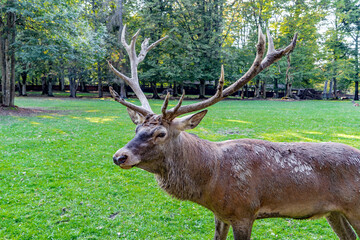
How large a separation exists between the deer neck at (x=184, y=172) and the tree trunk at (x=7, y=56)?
17.9 metres

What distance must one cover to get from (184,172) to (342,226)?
7.92 feet

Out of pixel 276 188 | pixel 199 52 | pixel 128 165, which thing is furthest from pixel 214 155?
pixel 199 52

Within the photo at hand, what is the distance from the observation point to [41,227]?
4.10 m

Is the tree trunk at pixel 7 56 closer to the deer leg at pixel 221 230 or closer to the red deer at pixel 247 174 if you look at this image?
the red deer at pixel 247 174

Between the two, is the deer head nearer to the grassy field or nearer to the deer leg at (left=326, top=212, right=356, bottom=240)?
the grassy field

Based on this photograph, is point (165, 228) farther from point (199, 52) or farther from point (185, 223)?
point (199, 52)

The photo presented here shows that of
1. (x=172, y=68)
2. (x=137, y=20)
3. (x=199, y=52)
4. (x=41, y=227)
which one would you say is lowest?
(x=41, y=227)

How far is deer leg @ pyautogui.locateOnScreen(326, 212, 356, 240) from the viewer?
11.0 feet

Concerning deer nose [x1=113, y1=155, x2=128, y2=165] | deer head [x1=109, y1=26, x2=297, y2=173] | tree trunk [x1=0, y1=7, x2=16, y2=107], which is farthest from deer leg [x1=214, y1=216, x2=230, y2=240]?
tree trunk [x1=0, y1=7, x2=16, y2=107]

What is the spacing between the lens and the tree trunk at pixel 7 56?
1598cm

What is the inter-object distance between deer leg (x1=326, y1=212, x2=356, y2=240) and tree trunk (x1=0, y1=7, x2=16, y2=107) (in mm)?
19510

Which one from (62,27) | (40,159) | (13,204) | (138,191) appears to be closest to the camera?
(13,204)

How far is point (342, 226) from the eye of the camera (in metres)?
3.37

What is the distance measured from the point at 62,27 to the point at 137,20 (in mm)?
20732
